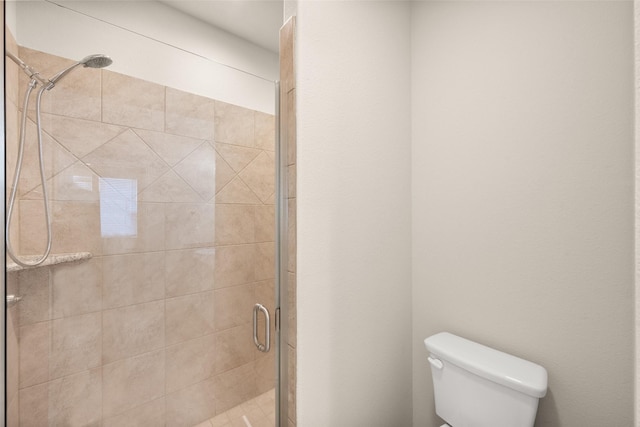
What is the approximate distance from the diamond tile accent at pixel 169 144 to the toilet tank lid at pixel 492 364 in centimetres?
127

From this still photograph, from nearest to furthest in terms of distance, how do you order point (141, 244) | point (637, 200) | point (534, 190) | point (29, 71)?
point (637, 200) → point (29, 71) → point (534, 190) → point (141, 244)

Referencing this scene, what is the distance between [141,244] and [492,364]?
54.3 inches

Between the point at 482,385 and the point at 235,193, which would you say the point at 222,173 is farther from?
the point at 482,385

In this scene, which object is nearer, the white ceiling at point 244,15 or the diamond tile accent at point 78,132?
the diamond tile accent at point 78,132

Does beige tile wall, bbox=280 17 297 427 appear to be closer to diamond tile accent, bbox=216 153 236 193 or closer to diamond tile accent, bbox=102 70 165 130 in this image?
diamond tile accent, bbox=216 153 236 193

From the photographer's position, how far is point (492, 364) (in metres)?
1.00

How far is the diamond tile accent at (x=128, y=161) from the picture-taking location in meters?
1.06

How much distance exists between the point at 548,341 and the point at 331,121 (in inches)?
43.3

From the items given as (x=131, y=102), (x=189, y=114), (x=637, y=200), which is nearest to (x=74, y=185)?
(x=131, y=102)

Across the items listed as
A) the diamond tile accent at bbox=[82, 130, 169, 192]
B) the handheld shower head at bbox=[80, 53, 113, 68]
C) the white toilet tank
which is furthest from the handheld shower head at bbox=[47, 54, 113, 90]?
the white toilet tank

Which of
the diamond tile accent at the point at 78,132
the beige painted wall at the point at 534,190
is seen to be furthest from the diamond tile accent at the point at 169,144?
the beige painted wall at the point at 534,190

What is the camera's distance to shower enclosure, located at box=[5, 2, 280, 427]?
3.16 feet

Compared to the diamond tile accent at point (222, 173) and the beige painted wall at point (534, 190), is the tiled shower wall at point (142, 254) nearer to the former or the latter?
the diamond tile accent at point (222, 173)

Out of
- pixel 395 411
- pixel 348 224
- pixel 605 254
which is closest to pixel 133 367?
pixel 348 224
